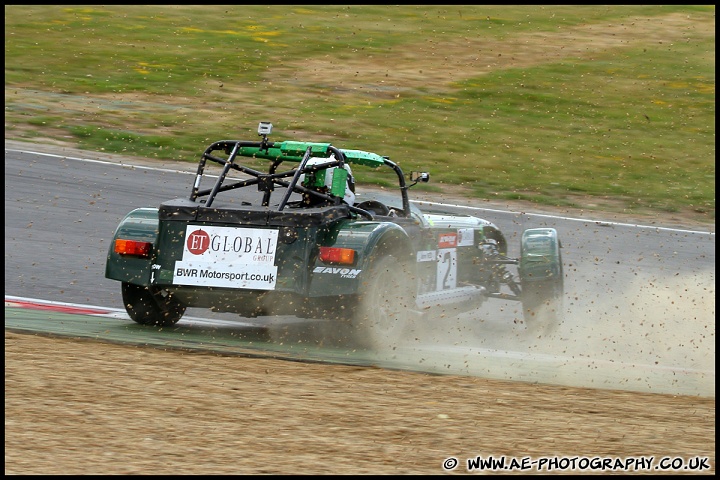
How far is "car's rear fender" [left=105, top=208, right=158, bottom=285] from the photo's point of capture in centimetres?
798

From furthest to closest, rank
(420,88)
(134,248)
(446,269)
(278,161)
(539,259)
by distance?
(420,88), (539,259), (446,269), (278,161), (134,248)

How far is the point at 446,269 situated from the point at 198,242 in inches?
97.2

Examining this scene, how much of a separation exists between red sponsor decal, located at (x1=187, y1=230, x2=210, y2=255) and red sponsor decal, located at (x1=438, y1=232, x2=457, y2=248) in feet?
7.55

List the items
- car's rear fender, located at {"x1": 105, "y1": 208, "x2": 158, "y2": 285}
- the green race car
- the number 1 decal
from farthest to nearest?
the number 1 decal, car's rear fender, located at {"x1": 105, "y1": 208, "x2": 158, "y2": 285}, the green race car

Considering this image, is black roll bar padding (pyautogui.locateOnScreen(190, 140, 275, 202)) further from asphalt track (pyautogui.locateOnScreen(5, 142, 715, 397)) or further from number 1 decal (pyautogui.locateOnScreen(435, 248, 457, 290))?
Answer: number 1 decal (pyautogui.locateOnScreen(435, 248, 457, 290))

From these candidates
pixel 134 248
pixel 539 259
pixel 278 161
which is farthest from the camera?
pixel 539 259

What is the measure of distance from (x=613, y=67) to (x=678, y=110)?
8.76 ft

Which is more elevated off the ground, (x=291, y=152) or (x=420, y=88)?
(x=420, y=88)

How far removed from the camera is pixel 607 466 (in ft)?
16.6

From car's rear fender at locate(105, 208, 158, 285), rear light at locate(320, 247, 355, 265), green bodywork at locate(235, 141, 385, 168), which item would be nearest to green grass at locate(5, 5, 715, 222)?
green bodywork at locate(235, 141, 385, 168)

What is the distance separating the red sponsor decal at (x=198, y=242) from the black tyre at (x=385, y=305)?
1248 millimetres

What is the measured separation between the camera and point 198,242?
784 centimetres

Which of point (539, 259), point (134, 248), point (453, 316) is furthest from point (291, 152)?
point (539, 259)

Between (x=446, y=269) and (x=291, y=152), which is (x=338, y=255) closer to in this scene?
(x=291, y=152)
